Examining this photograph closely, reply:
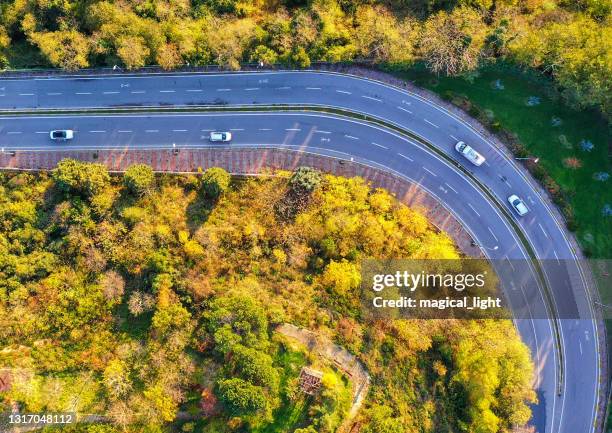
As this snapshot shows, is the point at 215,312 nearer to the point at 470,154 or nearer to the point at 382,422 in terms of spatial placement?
the point at 382,422

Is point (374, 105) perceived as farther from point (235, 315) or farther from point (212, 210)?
point (235, 315)

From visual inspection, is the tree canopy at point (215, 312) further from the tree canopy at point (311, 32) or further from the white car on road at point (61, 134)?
the tree canopy at point (311, 32)

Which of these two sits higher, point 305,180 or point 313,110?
point 313,110

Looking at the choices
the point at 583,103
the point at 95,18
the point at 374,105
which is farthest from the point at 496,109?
the point at 95,18

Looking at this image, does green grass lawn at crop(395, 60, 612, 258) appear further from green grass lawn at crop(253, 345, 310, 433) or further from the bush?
green grass lawn at crop(253, 345, 310, 433)

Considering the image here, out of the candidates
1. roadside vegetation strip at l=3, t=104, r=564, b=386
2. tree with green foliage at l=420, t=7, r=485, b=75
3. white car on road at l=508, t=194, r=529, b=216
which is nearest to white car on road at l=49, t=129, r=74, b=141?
roadside vegetation strip at l=3, t=104, r=564, b=386

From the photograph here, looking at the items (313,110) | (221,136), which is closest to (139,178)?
(221,136)

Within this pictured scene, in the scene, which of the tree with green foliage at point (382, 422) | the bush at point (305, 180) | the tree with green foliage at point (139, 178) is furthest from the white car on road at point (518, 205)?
the tree with green foliage at point (139, 178)

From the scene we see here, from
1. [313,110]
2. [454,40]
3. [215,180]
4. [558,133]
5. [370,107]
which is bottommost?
[215,180]
